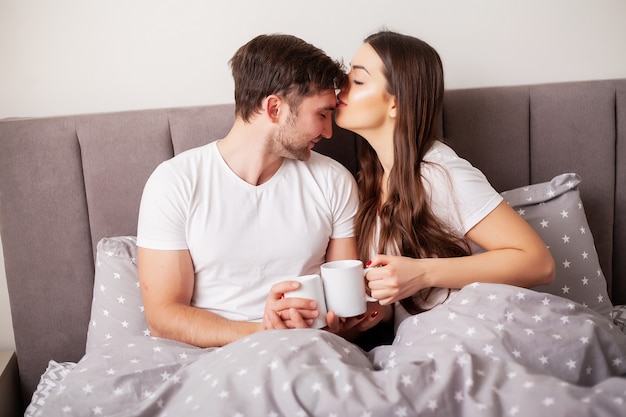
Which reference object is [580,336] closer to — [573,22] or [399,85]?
[399,85]

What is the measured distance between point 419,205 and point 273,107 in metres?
0.45

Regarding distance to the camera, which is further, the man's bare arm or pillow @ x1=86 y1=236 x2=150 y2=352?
pillow @ x1=86 y1=236 x2=150 y2=352

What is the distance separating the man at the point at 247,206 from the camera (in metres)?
1.48

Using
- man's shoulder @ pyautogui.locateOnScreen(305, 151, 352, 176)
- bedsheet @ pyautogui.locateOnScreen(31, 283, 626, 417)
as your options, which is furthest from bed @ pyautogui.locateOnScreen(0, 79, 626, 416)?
man's shoulder @ pyautogui.locateOnScreen(305, 151, 352, 176)

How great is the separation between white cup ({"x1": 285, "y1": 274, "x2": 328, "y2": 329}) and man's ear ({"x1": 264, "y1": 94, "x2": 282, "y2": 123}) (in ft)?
1.52

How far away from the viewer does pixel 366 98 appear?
157 cm

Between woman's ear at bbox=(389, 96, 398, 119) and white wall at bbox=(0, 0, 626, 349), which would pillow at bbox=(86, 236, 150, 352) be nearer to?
white wall at bbox=(0, 0, 626, 349)

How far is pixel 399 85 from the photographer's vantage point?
1.54m

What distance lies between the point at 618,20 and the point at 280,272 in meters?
1.45

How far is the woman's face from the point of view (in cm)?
156

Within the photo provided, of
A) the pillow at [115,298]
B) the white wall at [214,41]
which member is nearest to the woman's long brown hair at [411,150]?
the white wall at [214,41]

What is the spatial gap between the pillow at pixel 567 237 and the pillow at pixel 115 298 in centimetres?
110

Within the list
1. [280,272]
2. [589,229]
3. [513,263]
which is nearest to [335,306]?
[280,272]

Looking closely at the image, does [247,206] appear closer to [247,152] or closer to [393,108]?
[247,152]
